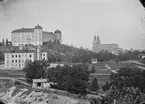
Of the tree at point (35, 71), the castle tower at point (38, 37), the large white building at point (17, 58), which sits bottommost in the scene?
the tree at point (35, 71)

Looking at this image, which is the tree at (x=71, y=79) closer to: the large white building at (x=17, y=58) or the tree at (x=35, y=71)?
the tree at (x=35, y=71)

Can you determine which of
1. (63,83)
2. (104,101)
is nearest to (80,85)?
(63,83)

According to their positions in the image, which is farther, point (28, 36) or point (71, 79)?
point (28, 36)

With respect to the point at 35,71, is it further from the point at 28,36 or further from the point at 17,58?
the point at 28,36

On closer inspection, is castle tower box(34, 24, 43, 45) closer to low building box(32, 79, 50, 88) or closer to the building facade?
the building facade

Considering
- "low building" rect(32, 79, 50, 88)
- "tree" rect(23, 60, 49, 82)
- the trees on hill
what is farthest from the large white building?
"low building" rect(32, 79, 50, 88)

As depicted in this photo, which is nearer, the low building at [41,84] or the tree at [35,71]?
the low building at [41,84]

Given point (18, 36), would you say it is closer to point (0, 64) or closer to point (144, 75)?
point (0, 64)

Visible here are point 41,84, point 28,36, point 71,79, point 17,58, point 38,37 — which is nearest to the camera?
point 71,79

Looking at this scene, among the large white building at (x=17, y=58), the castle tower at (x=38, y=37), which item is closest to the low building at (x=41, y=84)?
the large white building at (x=17, y=58)

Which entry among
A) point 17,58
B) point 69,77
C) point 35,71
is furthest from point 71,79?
point 17,58

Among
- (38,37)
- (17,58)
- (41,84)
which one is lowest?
(41,84)
